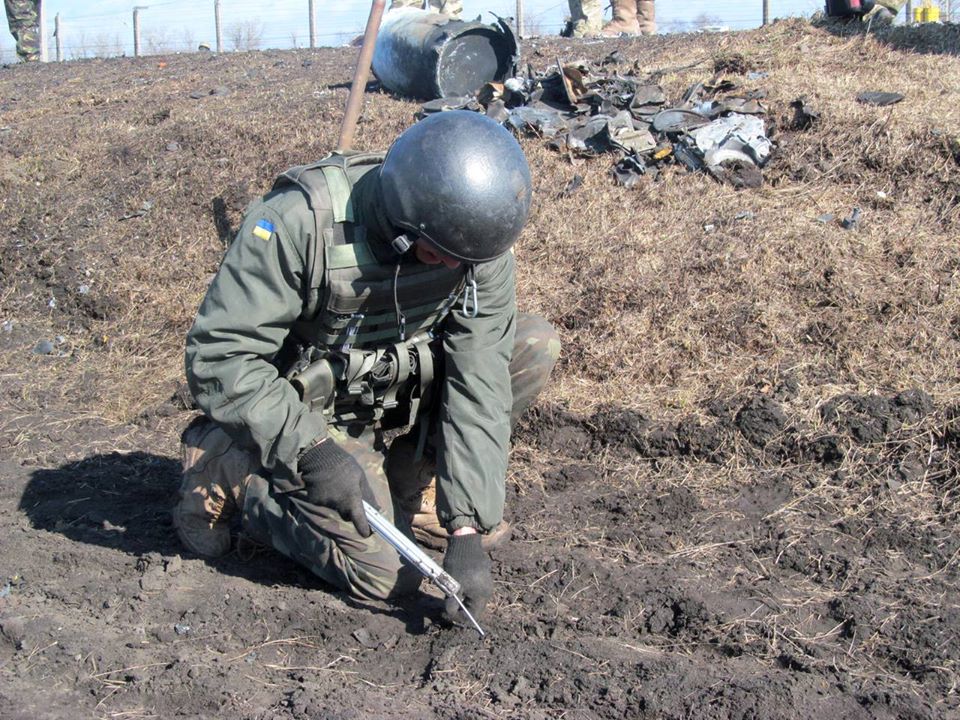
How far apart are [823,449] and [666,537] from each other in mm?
938

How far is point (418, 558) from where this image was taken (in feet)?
10.5

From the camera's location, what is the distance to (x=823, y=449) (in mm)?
4441

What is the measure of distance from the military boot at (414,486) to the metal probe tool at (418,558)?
0.72 m

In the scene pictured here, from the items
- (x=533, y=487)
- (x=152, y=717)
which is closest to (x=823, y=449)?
(x=533, y=487)

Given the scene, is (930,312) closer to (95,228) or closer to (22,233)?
(95,228)

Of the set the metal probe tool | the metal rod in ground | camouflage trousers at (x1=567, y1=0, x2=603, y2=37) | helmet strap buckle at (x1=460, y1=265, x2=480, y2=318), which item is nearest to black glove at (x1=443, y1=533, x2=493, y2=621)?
the metal probe tool

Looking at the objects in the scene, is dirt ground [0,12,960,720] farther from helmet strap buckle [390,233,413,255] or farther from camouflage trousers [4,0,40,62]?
camouflage trousers [4,0,40,62]

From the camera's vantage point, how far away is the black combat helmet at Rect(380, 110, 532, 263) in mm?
3129

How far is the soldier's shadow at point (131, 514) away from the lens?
3.71 m

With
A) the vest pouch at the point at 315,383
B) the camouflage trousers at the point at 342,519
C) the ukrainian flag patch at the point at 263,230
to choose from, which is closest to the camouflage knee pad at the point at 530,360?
the camouflage trousers at the point at 342,519

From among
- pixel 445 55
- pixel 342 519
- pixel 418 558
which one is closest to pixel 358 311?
pixel 342 519

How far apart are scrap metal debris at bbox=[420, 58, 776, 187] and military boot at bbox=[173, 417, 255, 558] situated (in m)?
3.92

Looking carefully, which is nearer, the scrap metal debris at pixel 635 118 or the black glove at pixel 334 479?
the black glove at pixel 334 479

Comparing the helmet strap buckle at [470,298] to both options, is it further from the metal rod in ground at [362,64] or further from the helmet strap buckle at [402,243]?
the metal rod in ground at [362,64]
